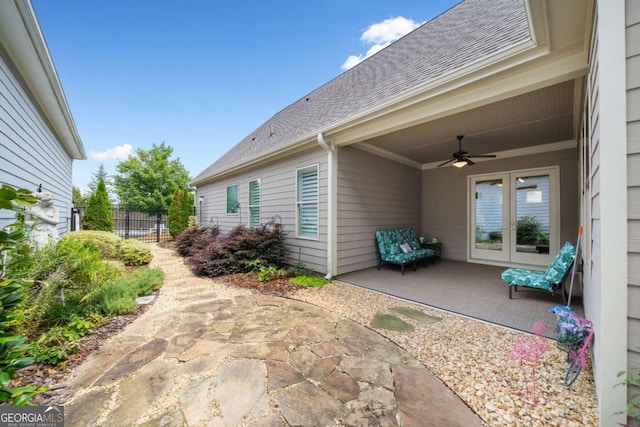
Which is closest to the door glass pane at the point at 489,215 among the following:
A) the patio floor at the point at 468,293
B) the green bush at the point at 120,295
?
the patio floor at the point at 468,293

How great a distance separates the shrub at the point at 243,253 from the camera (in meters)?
5.14

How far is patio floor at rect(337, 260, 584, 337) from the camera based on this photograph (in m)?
3.06

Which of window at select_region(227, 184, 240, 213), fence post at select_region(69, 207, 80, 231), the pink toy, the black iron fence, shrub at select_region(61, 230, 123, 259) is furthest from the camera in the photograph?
the black iron fence

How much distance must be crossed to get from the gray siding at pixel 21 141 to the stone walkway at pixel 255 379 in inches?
92.1

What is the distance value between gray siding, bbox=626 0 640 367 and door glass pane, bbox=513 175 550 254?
5.40m

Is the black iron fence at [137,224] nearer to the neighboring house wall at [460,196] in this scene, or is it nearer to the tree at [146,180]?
the tree at [146,180]

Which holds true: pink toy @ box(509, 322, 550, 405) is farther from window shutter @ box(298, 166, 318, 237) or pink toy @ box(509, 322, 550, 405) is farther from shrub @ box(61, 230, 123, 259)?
shrub @ box(61, 230, 123, 259)

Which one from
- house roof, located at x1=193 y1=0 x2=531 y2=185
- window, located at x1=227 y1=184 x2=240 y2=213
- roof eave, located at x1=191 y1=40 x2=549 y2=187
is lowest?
window, located at x1=227 y1=184 x2=240 y2=213

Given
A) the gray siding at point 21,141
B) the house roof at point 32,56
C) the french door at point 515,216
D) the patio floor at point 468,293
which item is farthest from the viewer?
the french door at point 515,216

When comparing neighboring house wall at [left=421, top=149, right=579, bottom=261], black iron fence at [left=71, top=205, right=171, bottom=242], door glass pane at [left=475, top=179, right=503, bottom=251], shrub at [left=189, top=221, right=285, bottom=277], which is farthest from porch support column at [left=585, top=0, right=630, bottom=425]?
black iron fence at [left=71, top=205, right=171, bottom=242]

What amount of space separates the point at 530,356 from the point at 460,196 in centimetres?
520

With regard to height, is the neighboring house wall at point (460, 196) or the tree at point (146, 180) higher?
the tree at point (146, 180)

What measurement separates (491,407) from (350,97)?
17.0ft

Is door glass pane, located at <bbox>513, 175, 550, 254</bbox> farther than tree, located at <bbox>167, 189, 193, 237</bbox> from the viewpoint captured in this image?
No
